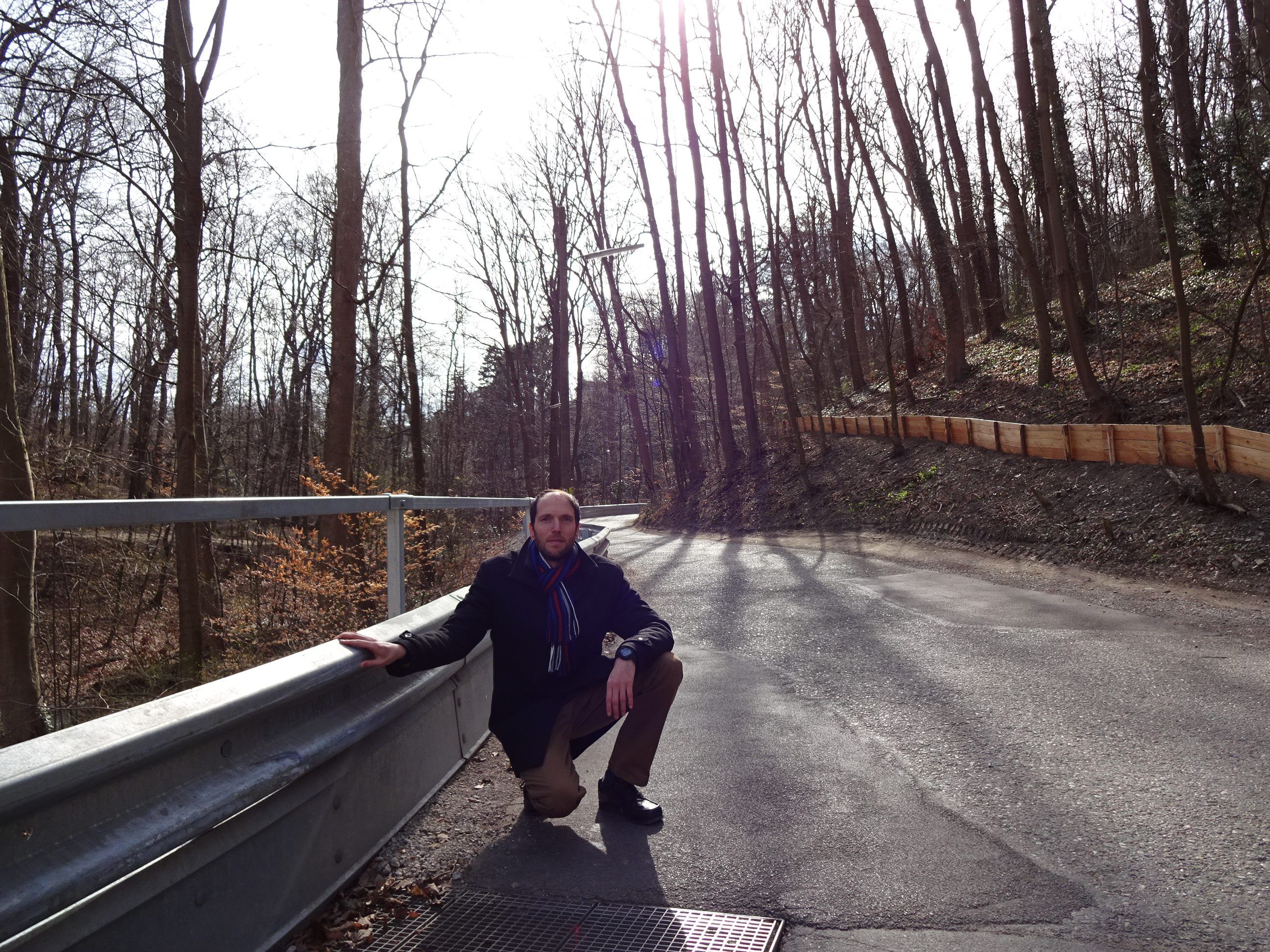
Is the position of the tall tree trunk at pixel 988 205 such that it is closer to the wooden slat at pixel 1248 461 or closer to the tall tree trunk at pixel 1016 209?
the tall tree trunk at pixel 1016 209

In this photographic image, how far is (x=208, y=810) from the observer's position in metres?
2.18

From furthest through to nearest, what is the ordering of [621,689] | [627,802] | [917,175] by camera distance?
[917,175] < [627,802] < [621,689]

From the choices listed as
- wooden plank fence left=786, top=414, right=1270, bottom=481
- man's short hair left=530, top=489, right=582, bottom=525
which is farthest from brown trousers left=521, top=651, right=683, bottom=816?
wooden plank fence left=786, top=414, right=1270, bottom=481

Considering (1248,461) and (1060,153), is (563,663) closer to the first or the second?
(1248,461)

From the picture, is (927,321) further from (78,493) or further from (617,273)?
(78,493)

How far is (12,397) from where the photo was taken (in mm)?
8516

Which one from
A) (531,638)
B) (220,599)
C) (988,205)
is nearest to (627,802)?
(531,638)

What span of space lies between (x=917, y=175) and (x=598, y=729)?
17.3 meters

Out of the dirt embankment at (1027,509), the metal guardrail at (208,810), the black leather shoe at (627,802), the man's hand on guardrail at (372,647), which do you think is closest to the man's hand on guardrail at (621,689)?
Answer: the black leather shoe at (627,802)

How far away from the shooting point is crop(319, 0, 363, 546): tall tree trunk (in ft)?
40.0

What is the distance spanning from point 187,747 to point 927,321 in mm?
30429

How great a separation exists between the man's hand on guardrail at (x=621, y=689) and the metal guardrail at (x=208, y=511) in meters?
1.15

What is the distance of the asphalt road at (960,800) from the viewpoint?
9.26ft

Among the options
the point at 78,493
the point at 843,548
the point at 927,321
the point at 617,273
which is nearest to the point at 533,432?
the point at 617,273
